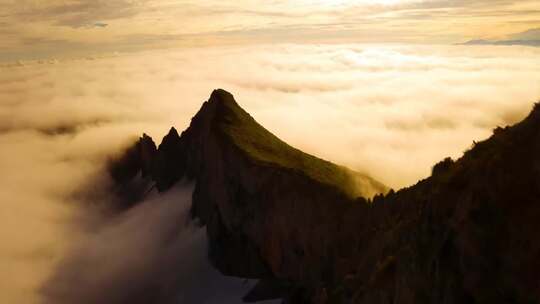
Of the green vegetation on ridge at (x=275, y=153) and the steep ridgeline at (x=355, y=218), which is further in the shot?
the green vegetation on ridge at (x=275, y=153)

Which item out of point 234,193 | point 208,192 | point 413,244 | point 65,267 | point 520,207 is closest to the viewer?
point 520,207

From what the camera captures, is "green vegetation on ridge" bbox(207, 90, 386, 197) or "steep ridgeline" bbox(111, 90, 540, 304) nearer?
"steep ridgeline" bbox(111, 90, 540, 304)

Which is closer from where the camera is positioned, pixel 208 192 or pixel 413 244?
pixel 413 244

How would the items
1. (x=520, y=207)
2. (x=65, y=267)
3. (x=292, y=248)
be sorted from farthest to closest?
(x=65, y=267), (x=292, y=248), (x=520, y=207)

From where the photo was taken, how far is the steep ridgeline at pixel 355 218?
1451 inches

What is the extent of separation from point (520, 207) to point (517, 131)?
303 inches

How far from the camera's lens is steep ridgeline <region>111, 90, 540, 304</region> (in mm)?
36844

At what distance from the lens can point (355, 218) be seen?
90688 millimetres

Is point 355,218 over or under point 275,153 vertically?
under

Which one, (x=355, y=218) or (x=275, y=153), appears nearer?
(x=355, y=218)

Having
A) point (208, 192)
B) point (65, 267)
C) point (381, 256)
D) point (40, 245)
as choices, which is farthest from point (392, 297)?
point (40, 245)

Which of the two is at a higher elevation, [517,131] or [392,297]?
[517,131]

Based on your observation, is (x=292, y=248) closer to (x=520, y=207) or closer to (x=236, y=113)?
(x=236, y=113)

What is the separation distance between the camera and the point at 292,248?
327 ft
